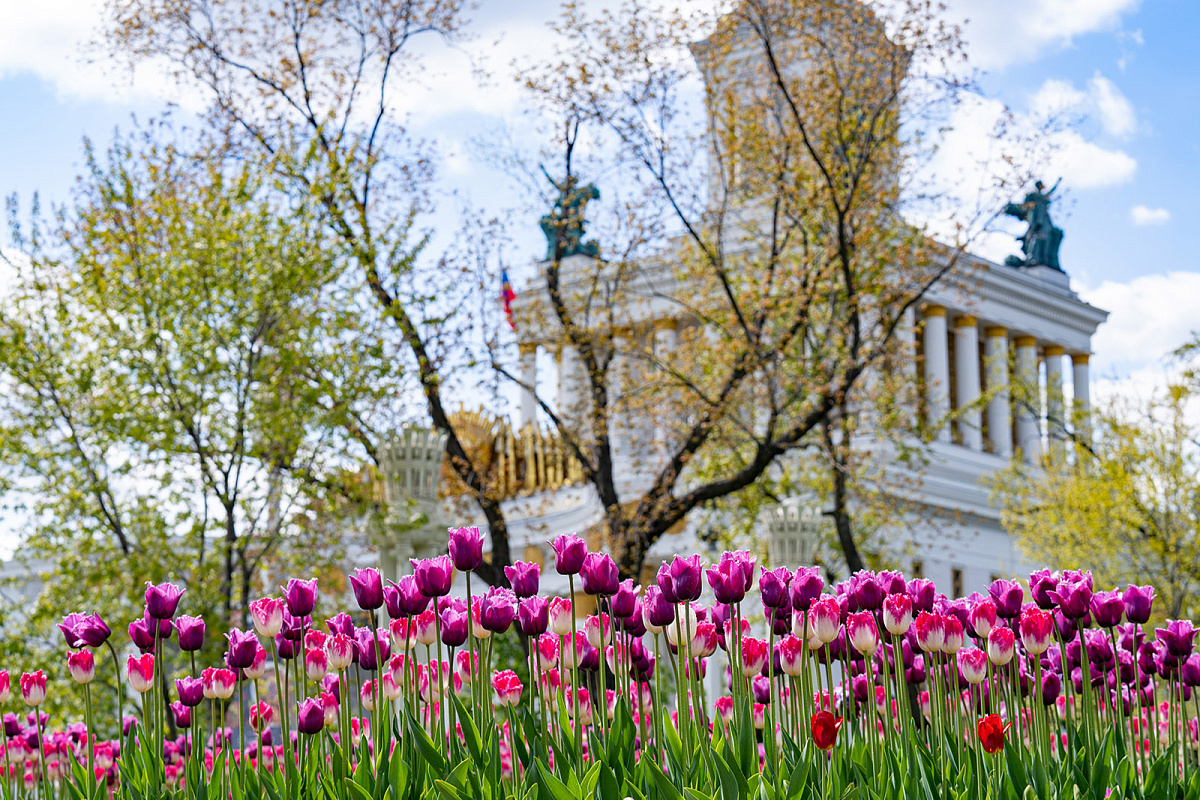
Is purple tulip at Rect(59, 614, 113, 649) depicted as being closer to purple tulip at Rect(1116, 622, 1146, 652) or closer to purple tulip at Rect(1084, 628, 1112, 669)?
purple tulip at Rect(1084, 628, 1112, 669)

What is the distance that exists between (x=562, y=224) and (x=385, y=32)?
3513mm

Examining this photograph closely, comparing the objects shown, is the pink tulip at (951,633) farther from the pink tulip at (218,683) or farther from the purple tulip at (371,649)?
the pink tulip at (218,683)

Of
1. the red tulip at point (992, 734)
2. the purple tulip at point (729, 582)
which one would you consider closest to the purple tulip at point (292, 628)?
the purple tulip at point (729, 582)

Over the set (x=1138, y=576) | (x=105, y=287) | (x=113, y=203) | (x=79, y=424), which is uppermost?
(x=113, y=203)

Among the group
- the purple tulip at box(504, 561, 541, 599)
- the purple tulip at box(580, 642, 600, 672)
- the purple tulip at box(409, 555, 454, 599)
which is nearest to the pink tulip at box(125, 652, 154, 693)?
the purple tulip at box(409, 555, 454, 599)

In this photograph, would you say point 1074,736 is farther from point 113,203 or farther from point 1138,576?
point 1138,576

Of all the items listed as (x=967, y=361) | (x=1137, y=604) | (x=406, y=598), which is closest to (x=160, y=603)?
(x=406, y=598)

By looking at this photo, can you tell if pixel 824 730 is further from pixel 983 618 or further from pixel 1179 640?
pixel 1179 640

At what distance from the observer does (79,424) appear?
1200 cm

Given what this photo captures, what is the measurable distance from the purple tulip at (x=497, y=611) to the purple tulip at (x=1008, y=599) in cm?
166

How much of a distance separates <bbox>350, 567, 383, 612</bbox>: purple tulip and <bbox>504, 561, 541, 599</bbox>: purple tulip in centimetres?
41

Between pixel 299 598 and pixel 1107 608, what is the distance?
2.61 meters

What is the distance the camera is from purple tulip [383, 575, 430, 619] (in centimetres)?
387

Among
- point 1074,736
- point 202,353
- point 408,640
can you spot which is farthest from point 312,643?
point 202,353
